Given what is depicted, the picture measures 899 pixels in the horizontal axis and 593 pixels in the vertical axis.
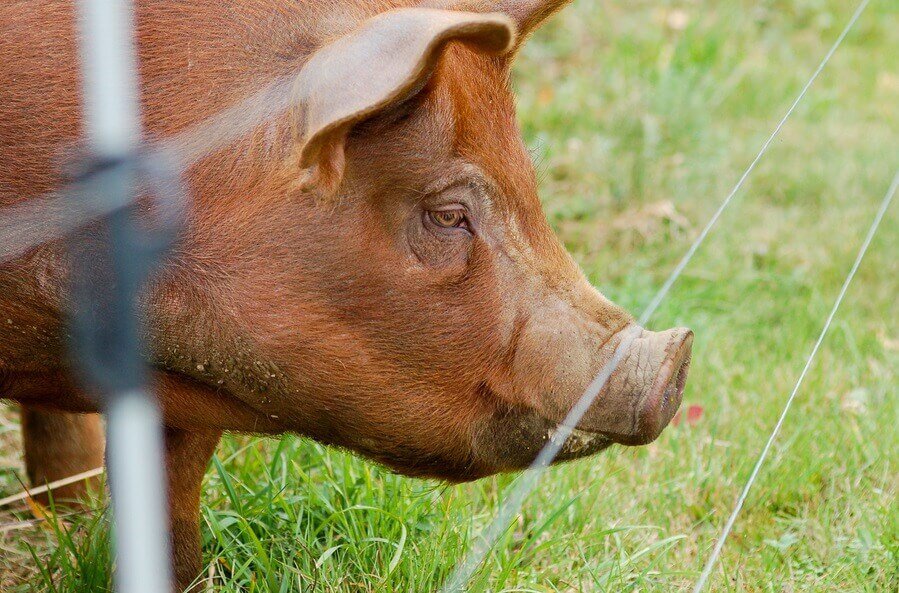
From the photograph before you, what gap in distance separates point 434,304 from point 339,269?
227mm

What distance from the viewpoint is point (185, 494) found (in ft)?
9.77

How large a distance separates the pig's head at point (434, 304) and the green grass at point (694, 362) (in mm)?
442

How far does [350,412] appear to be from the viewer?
8.33ft

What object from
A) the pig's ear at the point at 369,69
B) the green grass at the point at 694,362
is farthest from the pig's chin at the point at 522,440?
the pig's ear at the point at 369,69

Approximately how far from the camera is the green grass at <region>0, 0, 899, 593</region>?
3066 millimetres

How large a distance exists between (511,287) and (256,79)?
0.71 meters

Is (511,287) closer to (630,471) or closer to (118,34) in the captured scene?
(118,34)

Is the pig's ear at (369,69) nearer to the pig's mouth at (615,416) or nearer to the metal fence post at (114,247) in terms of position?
the metal fence post at (114,247)

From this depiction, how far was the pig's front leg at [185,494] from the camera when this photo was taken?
116 inches

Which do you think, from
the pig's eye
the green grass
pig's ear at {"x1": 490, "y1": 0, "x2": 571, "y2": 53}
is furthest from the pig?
the green grass

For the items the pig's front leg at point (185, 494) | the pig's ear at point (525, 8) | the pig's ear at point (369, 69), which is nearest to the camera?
the pig's ear at point (369, 69)

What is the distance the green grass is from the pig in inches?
19.0

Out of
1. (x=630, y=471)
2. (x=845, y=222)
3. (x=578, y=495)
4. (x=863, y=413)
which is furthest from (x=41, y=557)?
(x=845, y=222)

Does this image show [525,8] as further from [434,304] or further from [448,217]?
[434,304]
